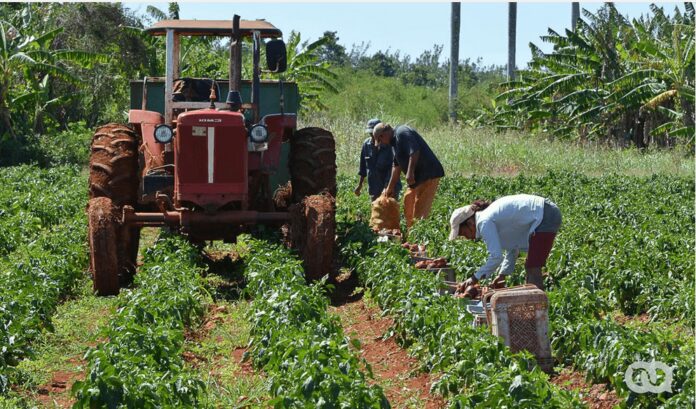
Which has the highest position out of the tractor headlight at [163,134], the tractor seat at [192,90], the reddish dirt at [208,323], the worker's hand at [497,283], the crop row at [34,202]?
the tractor seat at [192,90]

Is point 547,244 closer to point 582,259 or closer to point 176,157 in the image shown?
point 582,259

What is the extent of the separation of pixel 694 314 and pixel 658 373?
2.68 meters

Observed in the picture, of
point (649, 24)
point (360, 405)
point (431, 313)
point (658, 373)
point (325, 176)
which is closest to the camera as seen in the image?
point (360, 405)

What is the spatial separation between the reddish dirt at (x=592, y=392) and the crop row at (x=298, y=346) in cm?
146

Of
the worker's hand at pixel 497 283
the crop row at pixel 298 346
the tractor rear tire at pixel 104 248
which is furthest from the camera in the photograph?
the tractor rear tire at pixel 104 248

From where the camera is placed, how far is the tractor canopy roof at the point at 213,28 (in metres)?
11.4

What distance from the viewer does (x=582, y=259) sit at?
10.8m

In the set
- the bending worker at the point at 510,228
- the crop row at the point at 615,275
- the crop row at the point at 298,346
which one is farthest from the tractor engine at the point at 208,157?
the bending worker at the point at 510,228

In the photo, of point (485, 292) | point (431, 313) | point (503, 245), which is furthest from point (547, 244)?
point (431, 313)

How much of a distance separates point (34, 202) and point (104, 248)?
7303 millimetres

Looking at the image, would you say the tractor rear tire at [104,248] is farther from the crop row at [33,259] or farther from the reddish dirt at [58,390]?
the reddish dirt at [58,390]

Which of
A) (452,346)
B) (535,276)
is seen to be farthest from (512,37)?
(452,346)

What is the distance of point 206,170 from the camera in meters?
10.4
